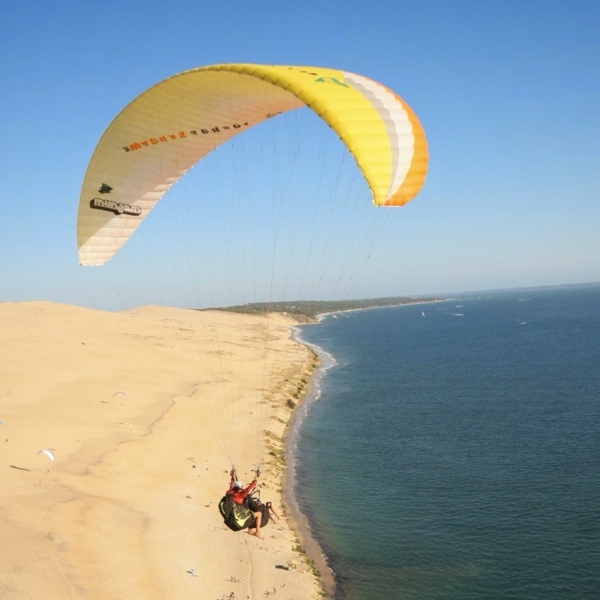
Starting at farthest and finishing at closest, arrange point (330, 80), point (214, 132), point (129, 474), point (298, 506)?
point (298, 506)
point (129, 474)
point (214, 132)
point (330, 80)

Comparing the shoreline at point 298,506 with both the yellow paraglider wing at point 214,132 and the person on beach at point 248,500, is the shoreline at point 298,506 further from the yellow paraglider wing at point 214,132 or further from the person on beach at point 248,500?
the yellow paraglider wing at point 214,132

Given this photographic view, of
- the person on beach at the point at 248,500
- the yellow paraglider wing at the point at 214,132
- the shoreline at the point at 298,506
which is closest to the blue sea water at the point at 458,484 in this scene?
the shoreline at the point at 298,506

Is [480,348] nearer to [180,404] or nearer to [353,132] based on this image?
[180,404]

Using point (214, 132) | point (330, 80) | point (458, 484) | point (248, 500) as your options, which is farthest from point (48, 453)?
point (458, 484)

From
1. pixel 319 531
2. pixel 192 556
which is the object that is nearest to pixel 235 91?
pixel 192 556

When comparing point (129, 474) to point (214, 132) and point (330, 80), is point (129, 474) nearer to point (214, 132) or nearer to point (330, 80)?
point (214, 132)

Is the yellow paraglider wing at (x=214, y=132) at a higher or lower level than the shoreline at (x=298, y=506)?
higher
